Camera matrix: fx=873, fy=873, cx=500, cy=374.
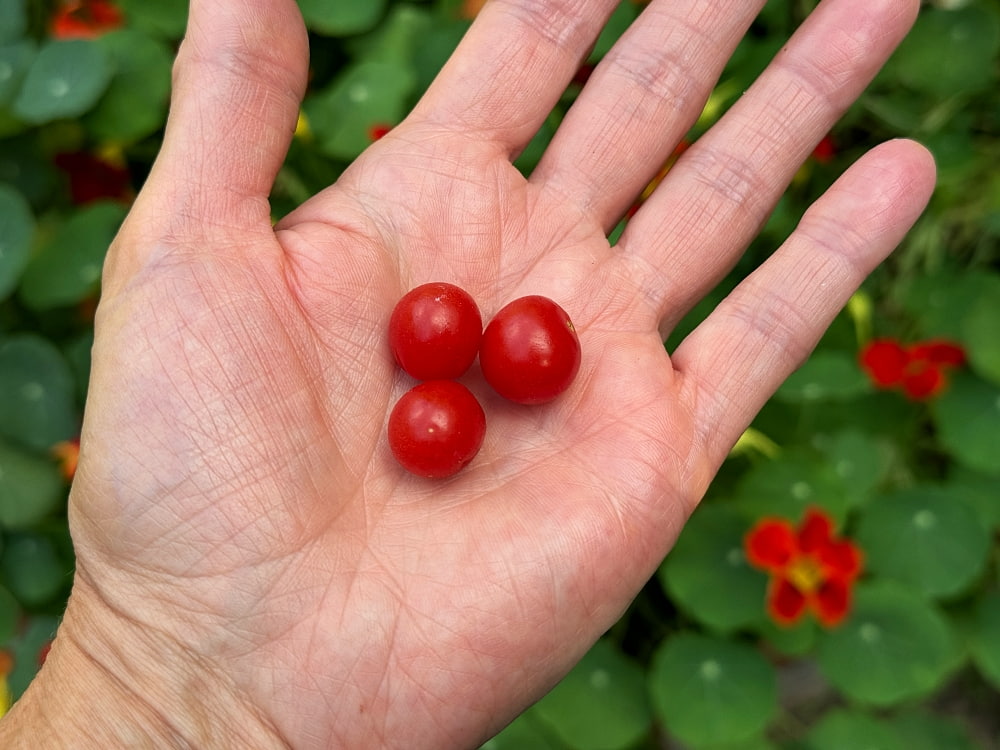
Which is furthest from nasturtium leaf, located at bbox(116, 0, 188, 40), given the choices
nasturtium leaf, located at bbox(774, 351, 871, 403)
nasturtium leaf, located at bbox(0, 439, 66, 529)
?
nasturtium leaf, located at bbox(774, 351, 871, 403)

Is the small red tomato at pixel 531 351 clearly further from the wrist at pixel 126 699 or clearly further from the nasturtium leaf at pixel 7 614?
the nasturtium leaf at pixel 7 614

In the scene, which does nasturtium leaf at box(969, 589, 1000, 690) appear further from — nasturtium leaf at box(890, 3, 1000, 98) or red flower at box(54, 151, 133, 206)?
red flower at box(54, 151, 133, 206)

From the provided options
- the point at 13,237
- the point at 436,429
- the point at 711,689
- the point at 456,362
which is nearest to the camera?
the point at 436,429

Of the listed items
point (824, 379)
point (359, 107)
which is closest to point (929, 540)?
point (824, 379)

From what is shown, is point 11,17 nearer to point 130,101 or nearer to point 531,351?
point 130,101

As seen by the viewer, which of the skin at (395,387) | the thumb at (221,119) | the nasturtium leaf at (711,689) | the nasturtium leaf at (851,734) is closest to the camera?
the skin at (395,387)

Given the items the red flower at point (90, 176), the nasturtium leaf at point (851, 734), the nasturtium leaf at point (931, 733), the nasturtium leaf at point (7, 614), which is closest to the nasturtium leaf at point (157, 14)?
the red flower at point (90, 176)
